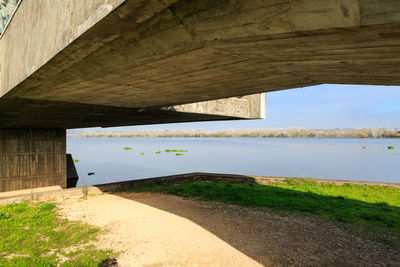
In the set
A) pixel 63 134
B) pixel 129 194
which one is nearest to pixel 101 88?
pixel 129 194

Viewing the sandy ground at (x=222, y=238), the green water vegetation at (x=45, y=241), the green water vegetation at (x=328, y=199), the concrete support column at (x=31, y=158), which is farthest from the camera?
the concrete support column at (x=31, y=158)

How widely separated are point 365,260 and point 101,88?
9.23 m

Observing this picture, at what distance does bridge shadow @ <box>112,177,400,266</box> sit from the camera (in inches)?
267

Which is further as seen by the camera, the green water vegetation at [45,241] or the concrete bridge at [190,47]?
the green water vegetation at [45,241]

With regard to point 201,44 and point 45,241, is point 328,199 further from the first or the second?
point 45,241

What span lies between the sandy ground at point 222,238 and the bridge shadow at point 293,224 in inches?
1.1

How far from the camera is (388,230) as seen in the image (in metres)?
8.71

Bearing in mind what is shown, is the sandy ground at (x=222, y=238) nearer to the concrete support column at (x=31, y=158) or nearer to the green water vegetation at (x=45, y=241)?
the green water vegetation at (x=45, y=241)

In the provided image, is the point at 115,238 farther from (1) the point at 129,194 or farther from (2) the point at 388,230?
(2) the point at 388,230

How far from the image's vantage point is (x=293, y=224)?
9.18m

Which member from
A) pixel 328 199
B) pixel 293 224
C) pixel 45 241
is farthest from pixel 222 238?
pixel 328 199

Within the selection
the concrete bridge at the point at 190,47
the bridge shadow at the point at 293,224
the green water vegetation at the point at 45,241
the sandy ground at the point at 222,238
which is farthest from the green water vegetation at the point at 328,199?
the green water vegetation at the point at 45,241

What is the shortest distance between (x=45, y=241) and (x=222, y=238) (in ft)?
18.3

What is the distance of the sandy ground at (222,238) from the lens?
21.4 ft
